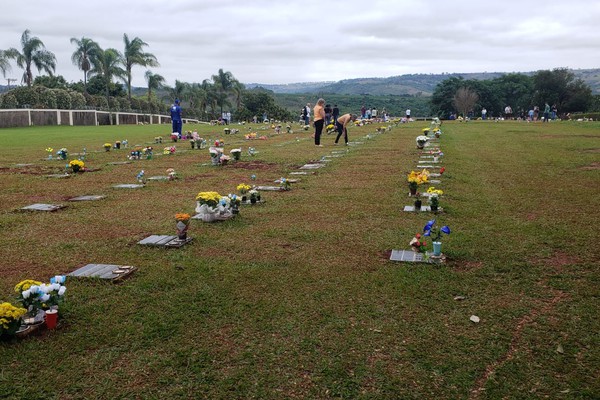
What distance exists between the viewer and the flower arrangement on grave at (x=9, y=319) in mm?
3674

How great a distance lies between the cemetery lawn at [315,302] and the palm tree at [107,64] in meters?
45.8

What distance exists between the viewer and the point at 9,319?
3695mm

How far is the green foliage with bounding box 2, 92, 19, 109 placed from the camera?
40625 millimetres

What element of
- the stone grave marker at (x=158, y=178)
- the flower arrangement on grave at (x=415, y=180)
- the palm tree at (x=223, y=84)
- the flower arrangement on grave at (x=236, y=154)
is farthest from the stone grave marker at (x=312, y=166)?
the palm tree at (x=223, y=84)

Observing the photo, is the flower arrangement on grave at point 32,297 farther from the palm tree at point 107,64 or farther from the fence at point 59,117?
the palm tree at point 107,64

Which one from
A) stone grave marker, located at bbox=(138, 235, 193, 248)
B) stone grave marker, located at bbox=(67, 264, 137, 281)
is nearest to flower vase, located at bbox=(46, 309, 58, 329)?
stone grave marker, located at bbox=(67, 264, 137, 281)

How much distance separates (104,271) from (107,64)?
5097 cm

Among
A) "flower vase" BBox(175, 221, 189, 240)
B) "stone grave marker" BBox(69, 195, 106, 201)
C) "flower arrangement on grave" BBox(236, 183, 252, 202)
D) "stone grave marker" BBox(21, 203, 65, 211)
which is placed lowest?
"stone grave marker" BBox(21, 203, 65, 211)

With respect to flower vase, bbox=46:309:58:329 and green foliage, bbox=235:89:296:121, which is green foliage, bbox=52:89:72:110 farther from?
flower vase, bbox=46:309:58:329

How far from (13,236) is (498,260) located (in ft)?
20.1

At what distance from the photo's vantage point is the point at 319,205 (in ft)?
27.6

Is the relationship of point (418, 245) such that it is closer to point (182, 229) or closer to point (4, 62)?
point (182, 229)

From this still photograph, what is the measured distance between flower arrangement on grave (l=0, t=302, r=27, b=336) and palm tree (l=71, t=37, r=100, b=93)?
5191 cm

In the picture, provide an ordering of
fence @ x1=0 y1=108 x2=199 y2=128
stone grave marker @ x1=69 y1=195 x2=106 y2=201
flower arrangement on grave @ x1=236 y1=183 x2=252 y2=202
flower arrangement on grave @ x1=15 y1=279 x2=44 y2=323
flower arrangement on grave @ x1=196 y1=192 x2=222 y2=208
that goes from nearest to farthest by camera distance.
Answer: flower arrangement on grave @ x1=15 y1=279 x2=44 y2=323
flower arrangement on grave @ x1=196 y1=192 x2=222 y2=208
flower arrangement on grave @ x1=236 y1=183 x2=252 y2=202
stone grave marker @ x1=69 y1=195 x2=106 y2=201
fence @ x1=0 y1=108 x2=199 y2=128
